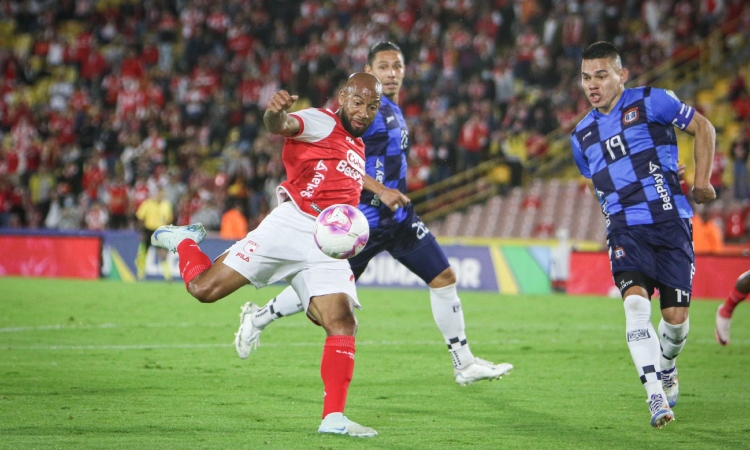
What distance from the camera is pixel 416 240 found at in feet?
28.1

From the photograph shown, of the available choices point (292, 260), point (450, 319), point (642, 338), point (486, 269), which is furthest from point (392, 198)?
point (486, 269)

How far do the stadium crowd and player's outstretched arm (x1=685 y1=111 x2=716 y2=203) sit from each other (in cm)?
1632

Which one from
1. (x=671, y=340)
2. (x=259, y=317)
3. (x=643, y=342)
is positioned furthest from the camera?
(x=259, y=317)

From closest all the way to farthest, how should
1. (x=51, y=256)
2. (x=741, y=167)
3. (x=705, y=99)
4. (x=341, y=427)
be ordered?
(x=341, y=427) < (x=741, y=167) < (x=51, y=256) < (x=705, y=99)

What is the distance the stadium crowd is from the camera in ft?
82.9

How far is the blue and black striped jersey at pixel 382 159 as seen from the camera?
8.43 m

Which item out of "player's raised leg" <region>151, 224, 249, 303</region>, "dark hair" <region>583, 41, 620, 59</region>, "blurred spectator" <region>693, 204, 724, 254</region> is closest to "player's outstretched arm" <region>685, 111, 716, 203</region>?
"dark hair" <region>583, 41, 620, 59</region>

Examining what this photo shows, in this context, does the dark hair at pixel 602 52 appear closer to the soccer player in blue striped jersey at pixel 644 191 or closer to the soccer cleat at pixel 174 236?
the soccer player in blue striped jersey at pixel 644 191

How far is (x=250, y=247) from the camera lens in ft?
21.9

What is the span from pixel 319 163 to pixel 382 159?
1682 mm

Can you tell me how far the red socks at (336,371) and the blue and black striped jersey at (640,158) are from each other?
225cm

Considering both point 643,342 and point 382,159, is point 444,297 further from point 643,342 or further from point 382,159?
point 643,342

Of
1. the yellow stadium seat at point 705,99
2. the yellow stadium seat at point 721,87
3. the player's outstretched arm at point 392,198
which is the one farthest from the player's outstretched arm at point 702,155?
the yellow stadium seat at point 721,87

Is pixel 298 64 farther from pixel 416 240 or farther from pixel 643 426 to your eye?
pixel 643 426
